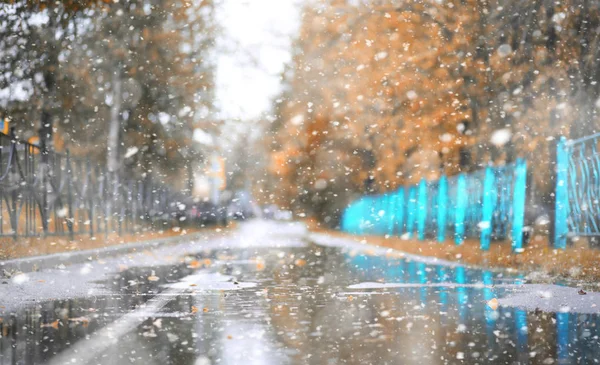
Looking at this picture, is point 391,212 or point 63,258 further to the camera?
point 391,212

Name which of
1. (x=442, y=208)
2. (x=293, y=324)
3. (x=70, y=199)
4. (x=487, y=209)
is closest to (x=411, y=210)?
(x=442, y=208)

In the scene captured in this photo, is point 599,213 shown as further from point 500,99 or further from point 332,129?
point 332,129

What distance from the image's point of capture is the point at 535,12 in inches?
738

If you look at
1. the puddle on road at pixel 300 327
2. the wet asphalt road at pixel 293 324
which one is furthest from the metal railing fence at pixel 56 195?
the puddle on road at pixel 300 327

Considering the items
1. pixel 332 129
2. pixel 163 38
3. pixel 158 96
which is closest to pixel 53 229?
pixel 163 38

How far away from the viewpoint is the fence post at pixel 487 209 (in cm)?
2011

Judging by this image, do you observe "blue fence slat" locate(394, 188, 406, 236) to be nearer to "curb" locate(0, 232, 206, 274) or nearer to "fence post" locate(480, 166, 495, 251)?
"curb" locate(0, 232, 206, 274)

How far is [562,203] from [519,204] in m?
1.65

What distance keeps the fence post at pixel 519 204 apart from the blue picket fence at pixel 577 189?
1196mm

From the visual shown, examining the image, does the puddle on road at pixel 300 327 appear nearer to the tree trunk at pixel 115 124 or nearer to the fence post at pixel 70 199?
the fence post at pixel 70 199

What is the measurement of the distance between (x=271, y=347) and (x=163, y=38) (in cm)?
2847

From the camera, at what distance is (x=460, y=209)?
23.1 m

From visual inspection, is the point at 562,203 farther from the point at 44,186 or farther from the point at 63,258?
the point at 44,186

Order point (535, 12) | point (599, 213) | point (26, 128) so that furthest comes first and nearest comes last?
point (26, 128) < point (535, 12) < point (599, 213)
